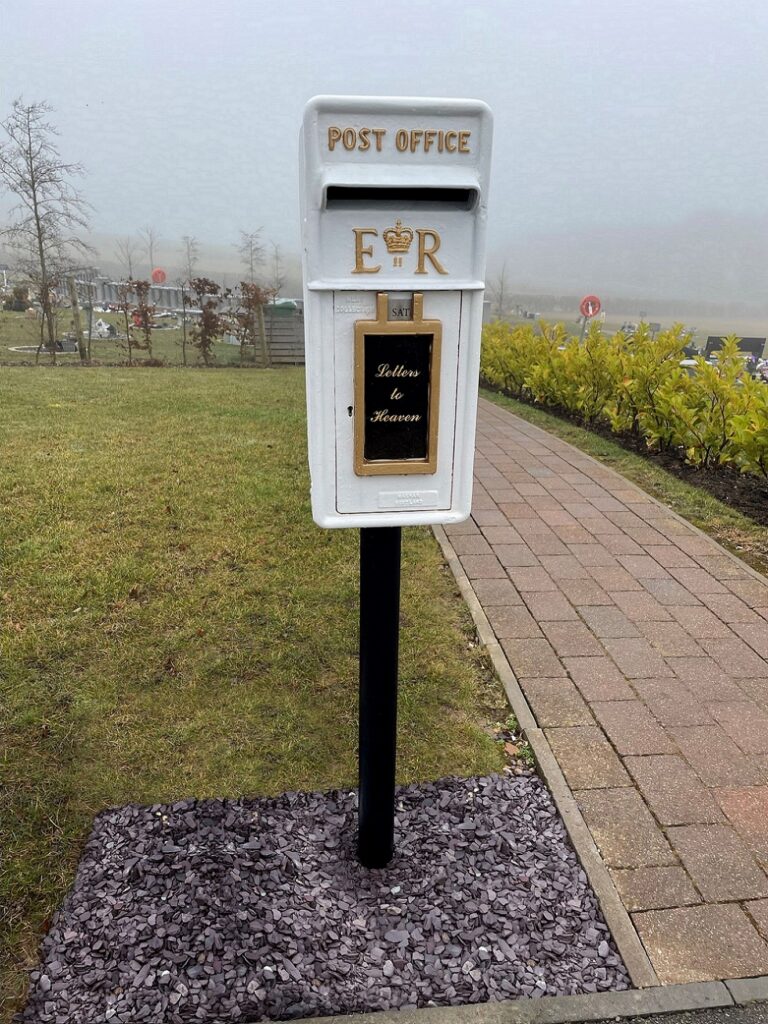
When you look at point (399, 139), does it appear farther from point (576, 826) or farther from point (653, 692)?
point (653, 692)

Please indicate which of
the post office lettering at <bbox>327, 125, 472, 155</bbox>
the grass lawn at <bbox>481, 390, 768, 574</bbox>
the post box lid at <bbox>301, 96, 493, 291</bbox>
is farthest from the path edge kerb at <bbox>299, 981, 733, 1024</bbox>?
the grass lawn at <bbox>481, 390, 768, 574</bbox>

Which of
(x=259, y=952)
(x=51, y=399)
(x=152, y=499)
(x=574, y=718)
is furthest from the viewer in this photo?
(x=51, y=399)

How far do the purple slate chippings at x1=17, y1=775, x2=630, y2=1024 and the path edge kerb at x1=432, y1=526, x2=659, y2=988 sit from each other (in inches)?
1.3

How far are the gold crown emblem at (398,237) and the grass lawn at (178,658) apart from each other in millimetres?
1840

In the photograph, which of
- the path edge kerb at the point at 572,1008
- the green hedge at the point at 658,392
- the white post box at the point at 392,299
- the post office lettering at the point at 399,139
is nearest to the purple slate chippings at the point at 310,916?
the path edge kerb at the point at 572,1008

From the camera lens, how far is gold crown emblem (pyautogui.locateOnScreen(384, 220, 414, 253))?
1510mm

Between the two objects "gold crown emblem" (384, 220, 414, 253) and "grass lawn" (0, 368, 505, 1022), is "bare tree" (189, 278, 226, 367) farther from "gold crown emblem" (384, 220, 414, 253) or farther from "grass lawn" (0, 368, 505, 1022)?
"gold crown emblem" (384, 220, 414, 253)

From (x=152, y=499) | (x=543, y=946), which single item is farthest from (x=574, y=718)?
(x=152, y=499)

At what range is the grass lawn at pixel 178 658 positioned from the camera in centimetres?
240

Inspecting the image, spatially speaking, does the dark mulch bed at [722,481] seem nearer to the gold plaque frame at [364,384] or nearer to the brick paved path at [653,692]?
the brick paved path at [653,692]

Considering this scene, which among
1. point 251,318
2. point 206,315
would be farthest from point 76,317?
point 251,318

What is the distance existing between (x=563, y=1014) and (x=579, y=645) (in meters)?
1.88

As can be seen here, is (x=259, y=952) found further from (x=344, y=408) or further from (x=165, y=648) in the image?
(x=165, y=648)

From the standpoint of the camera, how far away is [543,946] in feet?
6.19
